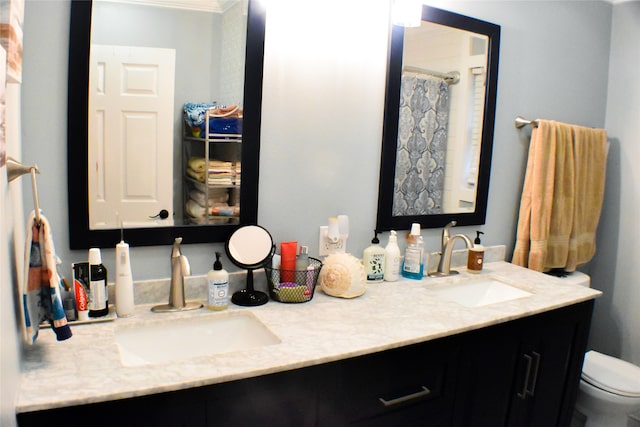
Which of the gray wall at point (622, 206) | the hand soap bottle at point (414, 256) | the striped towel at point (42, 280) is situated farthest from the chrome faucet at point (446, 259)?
the striped towel at point (42, 280)

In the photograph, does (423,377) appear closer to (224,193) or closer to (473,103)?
(224,193)

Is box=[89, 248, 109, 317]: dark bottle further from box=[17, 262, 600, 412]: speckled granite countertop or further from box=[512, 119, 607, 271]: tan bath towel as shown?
box=[512, 119, 607, 271]: tan bath towel

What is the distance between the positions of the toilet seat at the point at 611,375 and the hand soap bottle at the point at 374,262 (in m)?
1.16

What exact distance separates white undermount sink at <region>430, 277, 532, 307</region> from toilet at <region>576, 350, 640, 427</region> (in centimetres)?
62

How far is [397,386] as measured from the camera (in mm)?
1378

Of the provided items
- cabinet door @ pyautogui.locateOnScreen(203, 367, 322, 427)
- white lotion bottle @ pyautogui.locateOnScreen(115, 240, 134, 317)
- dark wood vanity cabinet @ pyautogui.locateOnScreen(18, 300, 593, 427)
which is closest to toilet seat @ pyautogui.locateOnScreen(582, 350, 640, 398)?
dark wood vanity cabinet @ pyautogui.locateOnScreen(18, 300, 593, 427)

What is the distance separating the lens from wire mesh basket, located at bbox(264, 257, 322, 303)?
5.16 ft

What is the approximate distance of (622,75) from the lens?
2.59 meters

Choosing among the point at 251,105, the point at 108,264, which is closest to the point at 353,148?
the point at 251,105

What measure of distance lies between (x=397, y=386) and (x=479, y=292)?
83 cm

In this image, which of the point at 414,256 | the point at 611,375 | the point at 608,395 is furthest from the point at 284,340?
the point at 611,375

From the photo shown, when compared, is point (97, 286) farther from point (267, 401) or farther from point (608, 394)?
point (608, 394)

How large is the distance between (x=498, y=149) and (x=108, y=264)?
176cm

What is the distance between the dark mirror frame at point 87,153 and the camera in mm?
1322
